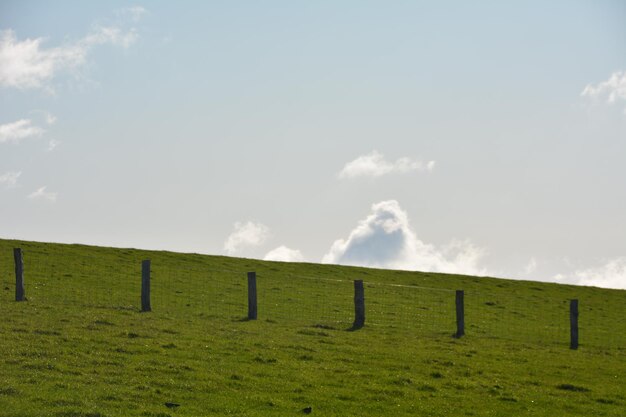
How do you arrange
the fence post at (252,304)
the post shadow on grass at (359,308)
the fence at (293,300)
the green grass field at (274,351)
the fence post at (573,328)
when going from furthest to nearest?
the fence post at (573,328) < the fence at (293,300) < the post shadow on grass at (359,308) < the fence post at (252,304) < the green grass field at (274,351)

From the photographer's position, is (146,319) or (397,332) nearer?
(146,319)

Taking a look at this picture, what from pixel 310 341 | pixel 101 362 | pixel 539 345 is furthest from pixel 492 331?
pixel 101 362

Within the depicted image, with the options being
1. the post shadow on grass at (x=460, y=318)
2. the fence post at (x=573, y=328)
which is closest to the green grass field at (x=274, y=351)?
the fence post at (x=573, y=328)

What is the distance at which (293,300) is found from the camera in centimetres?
4247

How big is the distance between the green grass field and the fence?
0.58 feet

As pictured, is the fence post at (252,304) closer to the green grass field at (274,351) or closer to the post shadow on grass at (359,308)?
the green grass field at (274,351)

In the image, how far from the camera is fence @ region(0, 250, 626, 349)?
35.6 metres

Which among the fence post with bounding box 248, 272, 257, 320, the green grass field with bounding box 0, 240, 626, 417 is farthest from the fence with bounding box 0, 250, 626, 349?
the green grass field with bounding box 0, 240, 626, 417

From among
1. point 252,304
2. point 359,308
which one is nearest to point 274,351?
point 252,304

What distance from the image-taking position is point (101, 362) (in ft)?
72.4

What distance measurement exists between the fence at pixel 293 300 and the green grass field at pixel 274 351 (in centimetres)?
18

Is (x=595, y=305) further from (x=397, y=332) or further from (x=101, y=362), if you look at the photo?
(x=101, y=362)

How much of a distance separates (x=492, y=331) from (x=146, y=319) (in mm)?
16936

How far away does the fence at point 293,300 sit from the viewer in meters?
35.6
